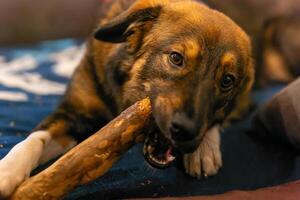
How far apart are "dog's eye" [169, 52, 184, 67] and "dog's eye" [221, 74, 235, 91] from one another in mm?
135

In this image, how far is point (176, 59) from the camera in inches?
55.4

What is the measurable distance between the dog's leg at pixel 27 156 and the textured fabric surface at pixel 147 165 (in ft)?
0.24

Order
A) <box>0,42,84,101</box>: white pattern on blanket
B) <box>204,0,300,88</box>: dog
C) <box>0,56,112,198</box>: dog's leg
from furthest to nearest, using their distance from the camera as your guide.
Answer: <box>204,0,300,88</box>: dog, <box>0,42,84,101</box>: white pattern on blanket, <box>0,56,112,198</box>: dog's leg

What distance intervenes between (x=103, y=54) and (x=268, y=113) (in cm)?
61

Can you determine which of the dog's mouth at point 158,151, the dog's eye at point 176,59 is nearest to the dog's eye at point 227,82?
the dog's eye at point 176,59

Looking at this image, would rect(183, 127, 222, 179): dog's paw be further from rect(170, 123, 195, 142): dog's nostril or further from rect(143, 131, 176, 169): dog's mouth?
rect(170, 123, 195, 142): dog's nostril

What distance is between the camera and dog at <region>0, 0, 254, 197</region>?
4.20ft

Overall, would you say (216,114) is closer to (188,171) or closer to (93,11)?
(188,171)

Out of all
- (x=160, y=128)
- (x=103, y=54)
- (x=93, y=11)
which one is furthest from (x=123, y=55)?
(x=93, y=11)

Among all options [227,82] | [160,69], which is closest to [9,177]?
[160,69]

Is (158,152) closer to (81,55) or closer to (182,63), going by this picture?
(182,63)

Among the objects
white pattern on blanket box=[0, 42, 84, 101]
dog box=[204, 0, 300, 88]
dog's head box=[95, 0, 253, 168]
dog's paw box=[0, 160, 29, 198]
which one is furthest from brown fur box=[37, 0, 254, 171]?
dog box=[204, 0, 300, 88]

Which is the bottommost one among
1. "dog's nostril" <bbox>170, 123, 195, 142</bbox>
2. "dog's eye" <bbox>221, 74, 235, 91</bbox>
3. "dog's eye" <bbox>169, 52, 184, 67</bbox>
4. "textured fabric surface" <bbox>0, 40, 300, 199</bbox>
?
"textured fabric surface" <bbox>0, 40, 300, 199</bbox>

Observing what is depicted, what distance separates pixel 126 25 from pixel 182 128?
0.47m
